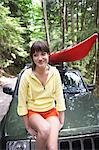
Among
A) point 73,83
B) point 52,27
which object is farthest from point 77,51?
point 52,27

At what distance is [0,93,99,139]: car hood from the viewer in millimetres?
3504

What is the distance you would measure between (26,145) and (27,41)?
736 inches

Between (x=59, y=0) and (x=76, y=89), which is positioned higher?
(x=59, y=0)

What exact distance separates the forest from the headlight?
16.9ft

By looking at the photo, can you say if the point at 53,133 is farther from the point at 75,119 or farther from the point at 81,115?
the point at 81,115

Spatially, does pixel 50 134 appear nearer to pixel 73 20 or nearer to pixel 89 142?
pixel 89 142

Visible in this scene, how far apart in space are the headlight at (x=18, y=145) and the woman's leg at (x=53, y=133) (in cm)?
38

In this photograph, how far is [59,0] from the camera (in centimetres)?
1323

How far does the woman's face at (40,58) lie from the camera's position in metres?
3.24

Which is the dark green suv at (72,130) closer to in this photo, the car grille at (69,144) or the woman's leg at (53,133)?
the car grille at (69,144)

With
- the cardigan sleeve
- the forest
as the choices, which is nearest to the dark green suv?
the cardigan sleeve

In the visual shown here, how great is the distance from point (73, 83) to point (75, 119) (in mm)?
1780

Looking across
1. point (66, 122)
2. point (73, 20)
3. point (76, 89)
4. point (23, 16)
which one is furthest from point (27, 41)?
point (66, 122)

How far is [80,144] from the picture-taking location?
3432mm
